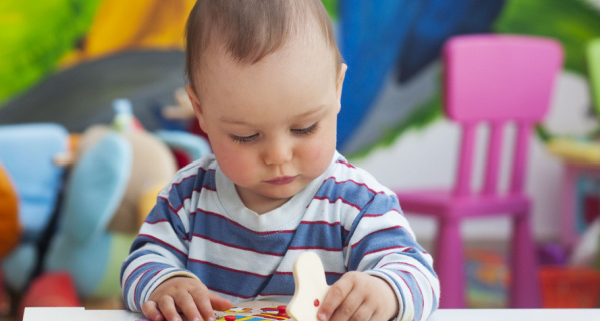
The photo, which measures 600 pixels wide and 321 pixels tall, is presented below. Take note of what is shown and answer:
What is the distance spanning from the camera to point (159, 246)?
24.3 inches

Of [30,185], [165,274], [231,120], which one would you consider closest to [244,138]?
[231,120]

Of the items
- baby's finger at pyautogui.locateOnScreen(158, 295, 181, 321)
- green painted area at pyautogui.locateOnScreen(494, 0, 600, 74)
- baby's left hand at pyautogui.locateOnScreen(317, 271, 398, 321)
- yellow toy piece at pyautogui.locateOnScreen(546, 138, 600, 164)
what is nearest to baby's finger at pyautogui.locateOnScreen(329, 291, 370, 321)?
baby's left hand at pyautogui.locateOnScreen(317, 271, 398, 321)

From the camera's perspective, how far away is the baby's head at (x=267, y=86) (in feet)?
1.69

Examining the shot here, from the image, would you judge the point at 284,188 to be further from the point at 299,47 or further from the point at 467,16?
the point at 467,16

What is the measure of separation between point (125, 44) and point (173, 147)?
739mm

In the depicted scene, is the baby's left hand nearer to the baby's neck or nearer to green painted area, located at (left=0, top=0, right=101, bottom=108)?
the baby's neck

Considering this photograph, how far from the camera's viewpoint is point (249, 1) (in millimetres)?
531

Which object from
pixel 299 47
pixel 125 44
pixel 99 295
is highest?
pixel 125 44

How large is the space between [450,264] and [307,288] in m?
1.10

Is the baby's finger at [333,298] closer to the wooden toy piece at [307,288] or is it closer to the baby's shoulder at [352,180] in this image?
the wooden toy piece at [307,288]

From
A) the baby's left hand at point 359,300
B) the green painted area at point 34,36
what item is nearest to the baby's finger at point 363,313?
the baby's left hand at point 359,300

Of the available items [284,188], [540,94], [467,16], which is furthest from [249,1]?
[467,16]

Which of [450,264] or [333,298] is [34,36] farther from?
[333,298]

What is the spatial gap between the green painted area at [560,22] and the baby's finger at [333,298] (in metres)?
2.33
